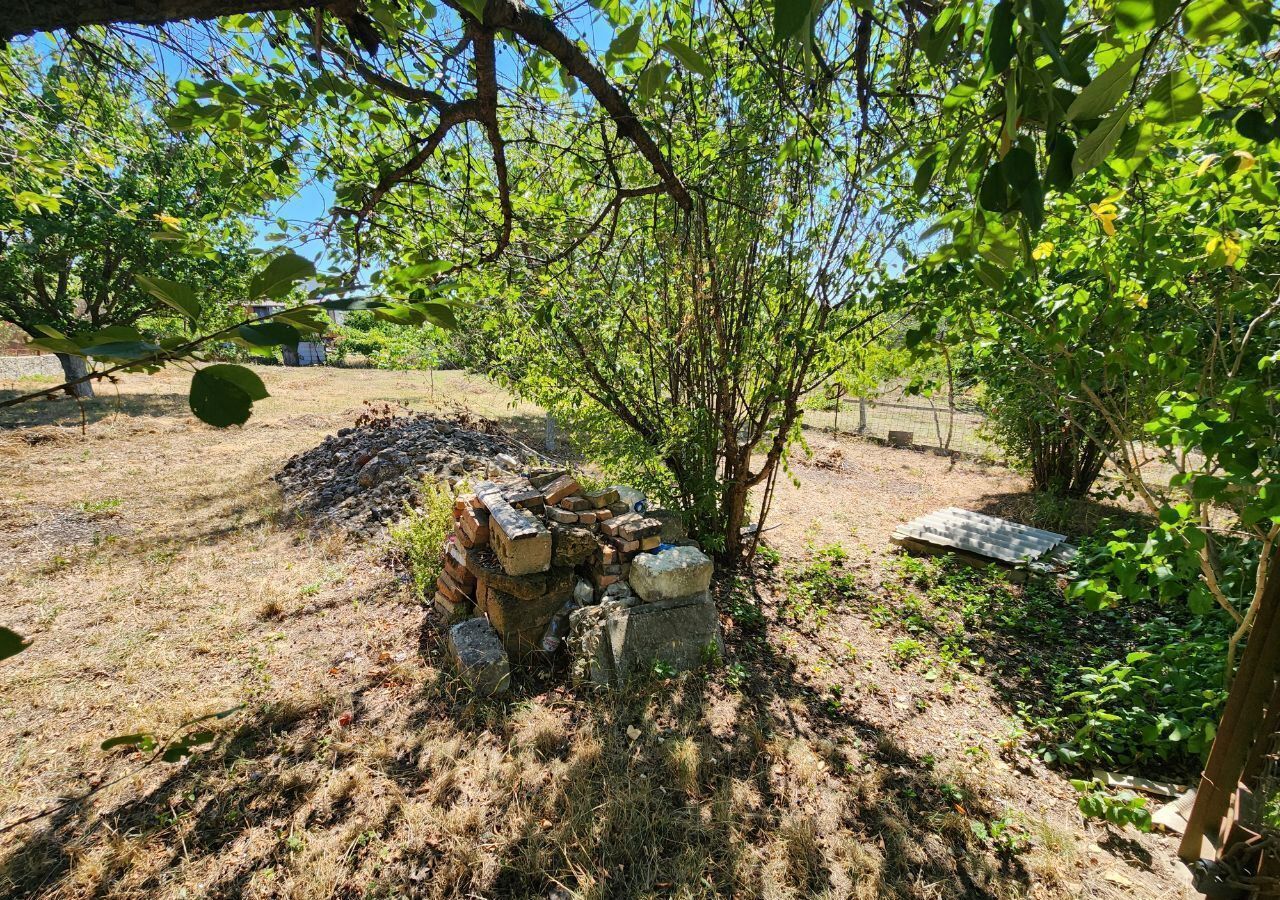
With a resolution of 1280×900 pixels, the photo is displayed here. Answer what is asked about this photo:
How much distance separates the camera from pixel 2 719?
7.97ft

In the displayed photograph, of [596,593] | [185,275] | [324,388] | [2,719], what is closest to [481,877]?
[596,593]

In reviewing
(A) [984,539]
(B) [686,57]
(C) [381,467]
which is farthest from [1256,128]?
(C) [381,467]

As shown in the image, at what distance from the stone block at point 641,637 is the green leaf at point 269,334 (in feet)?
8.26

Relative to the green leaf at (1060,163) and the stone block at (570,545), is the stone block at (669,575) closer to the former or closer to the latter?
the stone block at (570,545)

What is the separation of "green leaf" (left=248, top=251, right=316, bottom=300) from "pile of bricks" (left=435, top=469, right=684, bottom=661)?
2292mm

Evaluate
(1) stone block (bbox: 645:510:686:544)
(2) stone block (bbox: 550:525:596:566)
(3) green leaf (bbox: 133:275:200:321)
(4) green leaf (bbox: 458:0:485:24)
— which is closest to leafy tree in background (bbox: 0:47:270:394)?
(3) green leaf (bbox: 133:275:200:321)

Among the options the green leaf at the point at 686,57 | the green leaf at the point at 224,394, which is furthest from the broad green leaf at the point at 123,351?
the green leaf at the point at 686,57

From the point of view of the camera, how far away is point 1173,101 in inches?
28.8

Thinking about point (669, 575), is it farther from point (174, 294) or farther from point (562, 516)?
point (174, 294)

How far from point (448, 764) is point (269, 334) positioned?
2.28m

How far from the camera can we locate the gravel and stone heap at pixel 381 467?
5.02 metres

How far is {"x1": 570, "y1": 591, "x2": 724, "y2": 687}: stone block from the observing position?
282 cm

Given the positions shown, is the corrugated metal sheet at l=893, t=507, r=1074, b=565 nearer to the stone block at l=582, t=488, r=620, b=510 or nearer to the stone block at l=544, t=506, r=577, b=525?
the stone block at l=582, t=488, r=620, b=510

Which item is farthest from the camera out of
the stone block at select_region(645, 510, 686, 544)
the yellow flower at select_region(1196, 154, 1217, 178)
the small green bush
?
the small green bush
